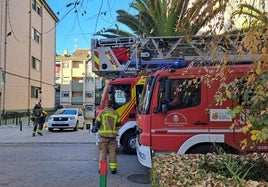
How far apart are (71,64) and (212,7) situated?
196 ft

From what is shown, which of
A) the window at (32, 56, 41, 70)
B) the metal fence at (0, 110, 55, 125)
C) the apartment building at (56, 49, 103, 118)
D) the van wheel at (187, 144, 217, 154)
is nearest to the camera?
→ the van wheel at (187, 144, 217, 154)

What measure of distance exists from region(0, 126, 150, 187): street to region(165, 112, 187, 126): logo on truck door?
56.0 inches

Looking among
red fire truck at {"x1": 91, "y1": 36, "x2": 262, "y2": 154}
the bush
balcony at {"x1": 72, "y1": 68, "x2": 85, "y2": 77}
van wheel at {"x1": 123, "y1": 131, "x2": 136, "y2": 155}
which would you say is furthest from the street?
balcony at {"x1": 72, "y1": 68, "x2": 85, "y2": 77}

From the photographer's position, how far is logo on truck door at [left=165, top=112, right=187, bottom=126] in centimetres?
756

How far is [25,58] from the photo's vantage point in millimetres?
32250

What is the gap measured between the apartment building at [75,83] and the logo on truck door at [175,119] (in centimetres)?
5209

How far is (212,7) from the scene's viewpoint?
3.27 meters

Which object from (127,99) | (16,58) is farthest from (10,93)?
(127,99)

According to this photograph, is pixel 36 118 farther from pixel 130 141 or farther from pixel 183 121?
pixel 183 121

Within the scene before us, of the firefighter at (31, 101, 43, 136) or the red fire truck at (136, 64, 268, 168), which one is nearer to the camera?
the red fire truck at (136, 64, 268, 168)

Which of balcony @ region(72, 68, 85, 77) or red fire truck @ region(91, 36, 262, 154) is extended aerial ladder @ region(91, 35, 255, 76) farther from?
balcony @ region(72, 68, 85, 77)

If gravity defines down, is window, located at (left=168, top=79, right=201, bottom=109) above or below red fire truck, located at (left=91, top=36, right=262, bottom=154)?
below

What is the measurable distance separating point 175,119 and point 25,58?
88.3 ft

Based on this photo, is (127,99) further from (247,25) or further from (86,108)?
(86,108)
